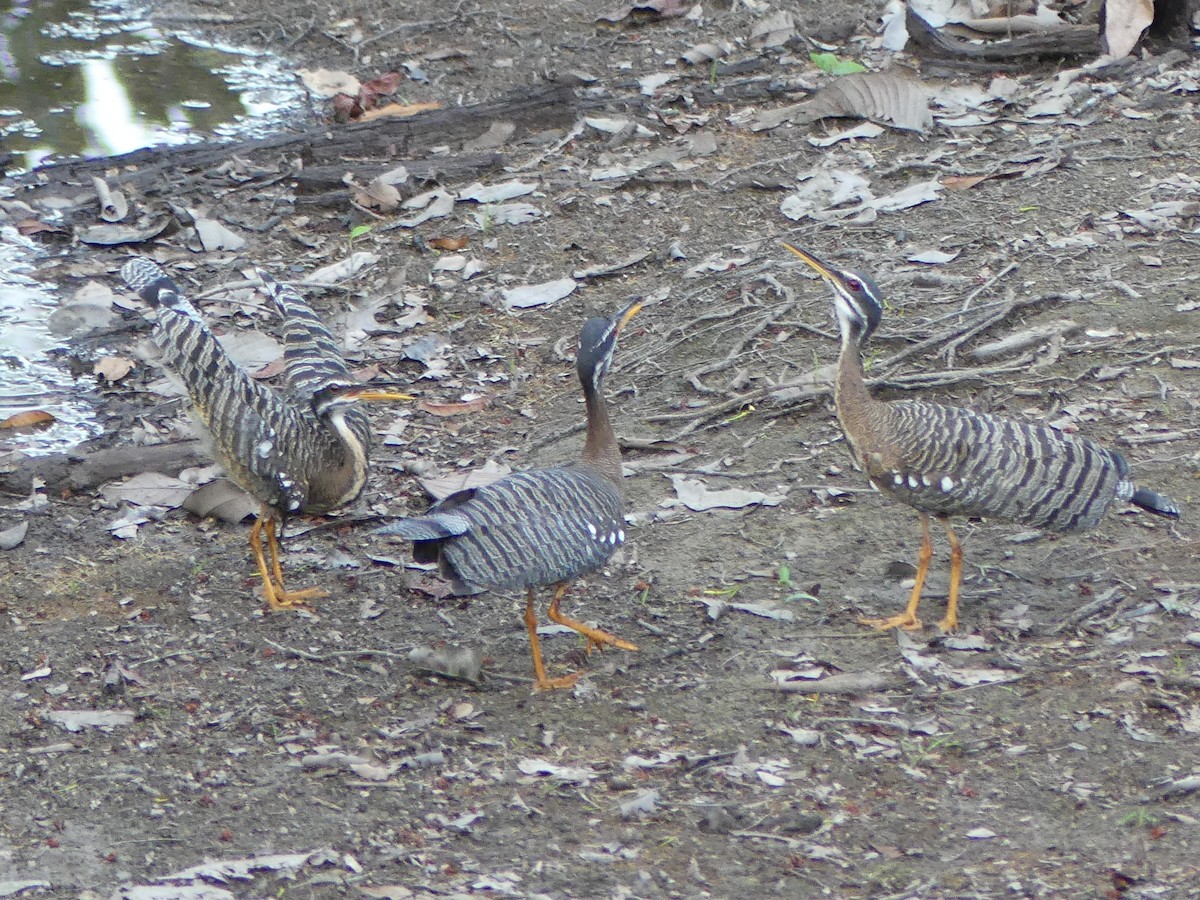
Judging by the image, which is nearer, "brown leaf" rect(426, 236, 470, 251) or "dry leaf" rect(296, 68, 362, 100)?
"brown leaf" rect(426, 236, 470, 251)

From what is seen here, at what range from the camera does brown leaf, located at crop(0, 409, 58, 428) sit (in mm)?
7495

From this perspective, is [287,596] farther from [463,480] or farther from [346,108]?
[346,108]

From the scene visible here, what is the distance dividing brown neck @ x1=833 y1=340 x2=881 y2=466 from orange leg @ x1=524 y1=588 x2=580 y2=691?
1.44 meters

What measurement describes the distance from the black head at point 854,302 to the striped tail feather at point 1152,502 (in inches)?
48.5

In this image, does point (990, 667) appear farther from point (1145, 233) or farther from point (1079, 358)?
point (1145, 233)

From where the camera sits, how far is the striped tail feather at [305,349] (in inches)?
251

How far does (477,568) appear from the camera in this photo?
5.09m

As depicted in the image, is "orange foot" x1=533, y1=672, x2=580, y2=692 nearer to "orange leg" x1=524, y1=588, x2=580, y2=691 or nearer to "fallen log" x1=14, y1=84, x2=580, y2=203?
"orange leg" x1=524, y1=588, x2=580, y2=691

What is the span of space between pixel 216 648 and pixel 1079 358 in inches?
170

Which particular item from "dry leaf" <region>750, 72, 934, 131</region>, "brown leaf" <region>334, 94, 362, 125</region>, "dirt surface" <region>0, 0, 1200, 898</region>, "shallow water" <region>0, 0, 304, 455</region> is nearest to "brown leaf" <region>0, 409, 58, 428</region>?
"dirt surface" <region>0, 0, 1200, 898</region>

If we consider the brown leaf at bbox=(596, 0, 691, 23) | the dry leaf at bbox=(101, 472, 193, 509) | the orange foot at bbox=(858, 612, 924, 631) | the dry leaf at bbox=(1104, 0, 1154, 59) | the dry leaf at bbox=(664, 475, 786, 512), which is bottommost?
the dry leaf at bbox=(101, 472, 193, 509)

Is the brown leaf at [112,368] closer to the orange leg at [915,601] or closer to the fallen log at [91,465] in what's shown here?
the fallen log at [91,465]

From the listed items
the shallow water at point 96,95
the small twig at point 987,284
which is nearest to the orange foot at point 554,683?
the small twig at point 987,284

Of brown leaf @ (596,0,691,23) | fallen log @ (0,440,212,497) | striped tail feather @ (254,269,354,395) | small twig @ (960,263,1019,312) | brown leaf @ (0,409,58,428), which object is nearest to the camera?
striped tail feather @ (254,269,354,395)
